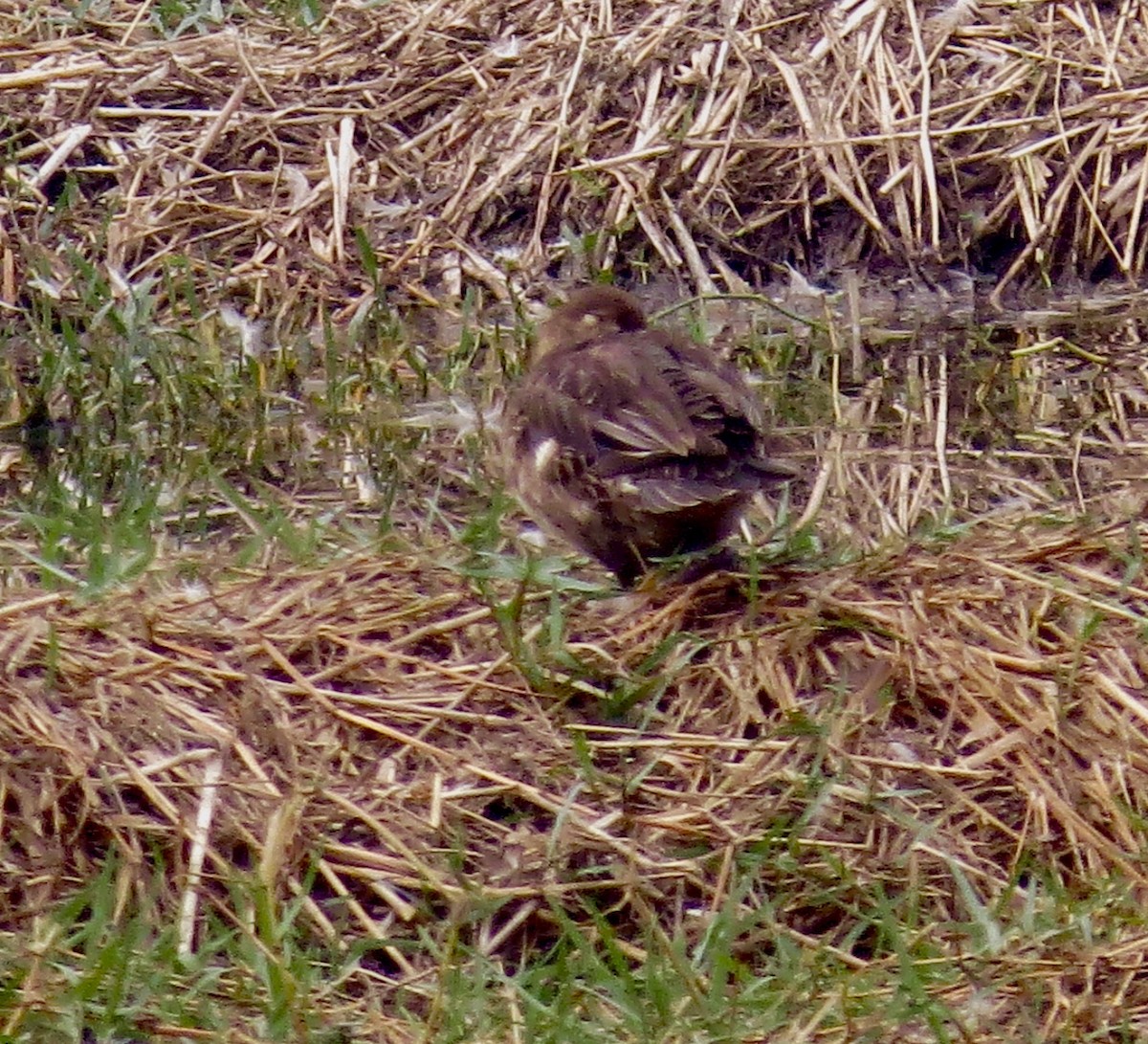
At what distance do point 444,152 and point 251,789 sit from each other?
5.10 metres

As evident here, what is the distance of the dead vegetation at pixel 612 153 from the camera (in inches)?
347

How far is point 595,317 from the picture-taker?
613 centimetres

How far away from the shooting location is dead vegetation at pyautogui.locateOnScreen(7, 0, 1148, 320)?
28.9 ft

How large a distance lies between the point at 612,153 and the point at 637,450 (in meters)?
4.13

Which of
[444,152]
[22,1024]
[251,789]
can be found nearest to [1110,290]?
[444,152]

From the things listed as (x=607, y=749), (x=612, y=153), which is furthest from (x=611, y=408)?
(x=612, y=153)

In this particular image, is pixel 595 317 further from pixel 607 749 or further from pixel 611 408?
pixel 607 749

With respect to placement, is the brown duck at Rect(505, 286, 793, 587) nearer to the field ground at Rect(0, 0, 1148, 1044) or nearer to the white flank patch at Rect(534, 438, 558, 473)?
the white flank patch at Rect(534, 438, 558, 473)

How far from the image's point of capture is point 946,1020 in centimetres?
383

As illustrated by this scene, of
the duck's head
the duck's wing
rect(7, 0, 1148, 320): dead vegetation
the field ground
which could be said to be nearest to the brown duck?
the duck's wing

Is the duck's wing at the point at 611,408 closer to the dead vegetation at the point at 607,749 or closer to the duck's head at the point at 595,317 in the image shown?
the dead vegetation at the point at 607,749

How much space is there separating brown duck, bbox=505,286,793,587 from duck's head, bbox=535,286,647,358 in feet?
1.39

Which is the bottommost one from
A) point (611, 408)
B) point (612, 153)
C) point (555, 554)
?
point (612, 153)

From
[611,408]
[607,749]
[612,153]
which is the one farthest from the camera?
[612,153]
